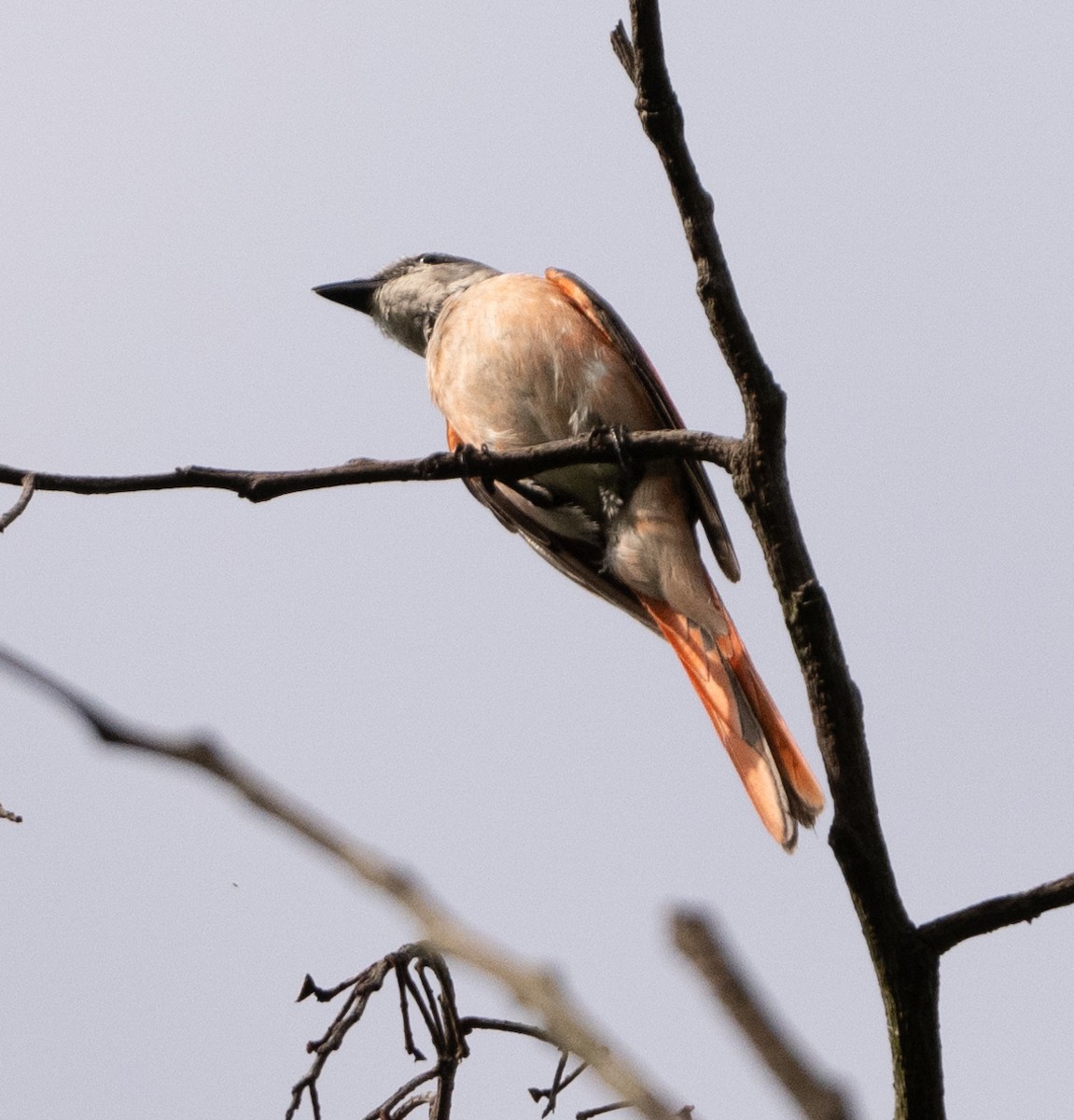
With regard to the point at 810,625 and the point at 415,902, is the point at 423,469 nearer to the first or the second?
the point at 810,625

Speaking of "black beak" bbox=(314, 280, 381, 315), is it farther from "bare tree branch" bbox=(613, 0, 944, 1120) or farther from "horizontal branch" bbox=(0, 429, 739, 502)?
"bare tree branch" bbox=(613, 0, 944, 1120)

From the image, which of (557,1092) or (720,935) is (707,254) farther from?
(720,935)

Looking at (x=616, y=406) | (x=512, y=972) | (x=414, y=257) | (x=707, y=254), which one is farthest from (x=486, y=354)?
(x=512, y=972)

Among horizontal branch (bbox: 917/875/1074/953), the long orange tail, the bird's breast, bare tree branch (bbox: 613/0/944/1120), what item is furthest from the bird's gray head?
horizontal branch (bbox: 917/875/1074/953)

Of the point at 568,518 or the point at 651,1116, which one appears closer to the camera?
the point at 651,1116

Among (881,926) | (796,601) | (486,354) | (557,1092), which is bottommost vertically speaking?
(557,1092)

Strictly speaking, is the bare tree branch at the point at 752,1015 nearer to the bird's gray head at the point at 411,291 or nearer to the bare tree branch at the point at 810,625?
the bare tree branch at the point at 810,625

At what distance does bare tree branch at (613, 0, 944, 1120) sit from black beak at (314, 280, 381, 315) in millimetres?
3796

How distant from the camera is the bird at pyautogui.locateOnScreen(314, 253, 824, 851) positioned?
15.3 ft

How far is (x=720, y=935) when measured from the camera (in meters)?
0.81

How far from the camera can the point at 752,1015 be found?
2.64 feet

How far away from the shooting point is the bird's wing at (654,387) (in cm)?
468

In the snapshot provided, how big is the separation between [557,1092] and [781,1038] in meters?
2.14

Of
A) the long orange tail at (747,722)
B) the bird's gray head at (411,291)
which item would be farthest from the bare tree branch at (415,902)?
the bird's gray head at (411,291)
